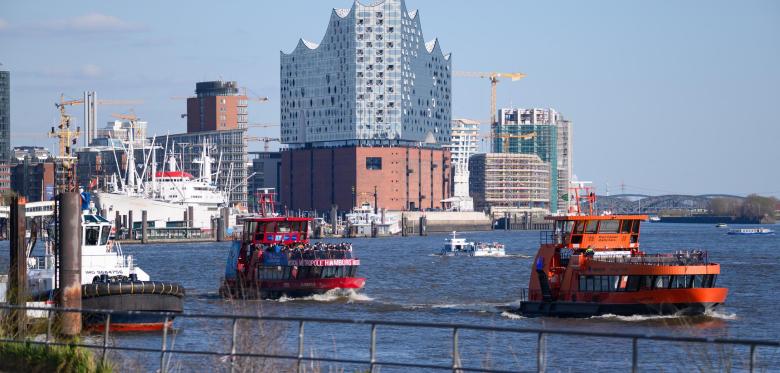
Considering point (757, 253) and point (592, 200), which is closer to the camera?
point (592, 200)

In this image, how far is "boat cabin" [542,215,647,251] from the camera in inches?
2302

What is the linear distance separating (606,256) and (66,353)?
33875 mm

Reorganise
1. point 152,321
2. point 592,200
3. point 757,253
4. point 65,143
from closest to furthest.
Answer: point 152,321 < point 65,143 < point 592,200 < point 757,253

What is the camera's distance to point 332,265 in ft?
242

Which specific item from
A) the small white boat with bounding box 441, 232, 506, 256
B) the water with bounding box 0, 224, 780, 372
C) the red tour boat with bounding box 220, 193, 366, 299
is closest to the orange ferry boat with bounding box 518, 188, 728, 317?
the water with bounding box 0, 224, 780, 372

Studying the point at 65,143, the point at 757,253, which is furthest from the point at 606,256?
the point at 757,253

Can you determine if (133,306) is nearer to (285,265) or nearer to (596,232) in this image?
(596,232)

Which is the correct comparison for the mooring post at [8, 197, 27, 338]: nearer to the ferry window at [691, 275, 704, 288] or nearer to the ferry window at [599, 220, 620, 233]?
the ferry window at [599, 220, 620, 233]

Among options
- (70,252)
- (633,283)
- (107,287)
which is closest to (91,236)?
(107,287)

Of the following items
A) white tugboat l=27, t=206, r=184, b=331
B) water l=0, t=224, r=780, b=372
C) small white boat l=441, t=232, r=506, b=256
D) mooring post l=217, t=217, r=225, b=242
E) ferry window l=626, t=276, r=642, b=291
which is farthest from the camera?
mooring post l=217, t=217, r=225, b=242

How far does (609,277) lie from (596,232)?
4309 mm

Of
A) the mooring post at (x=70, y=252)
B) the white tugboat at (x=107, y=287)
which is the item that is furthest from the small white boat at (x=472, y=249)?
the mooring post at (x=70, y=252)

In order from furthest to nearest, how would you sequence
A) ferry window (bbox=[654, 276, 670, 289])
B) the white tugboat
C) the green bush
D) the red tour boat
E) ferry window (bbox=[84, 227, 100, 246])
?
the red tour boat, ferry window (bbox=[84, 227, 100, 246]), ferry window (bbox=[654, 276, 670, 289]), the white tugboat, the green bush

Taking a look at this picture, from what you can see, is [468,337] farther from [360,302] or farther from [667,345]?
[360,302]
